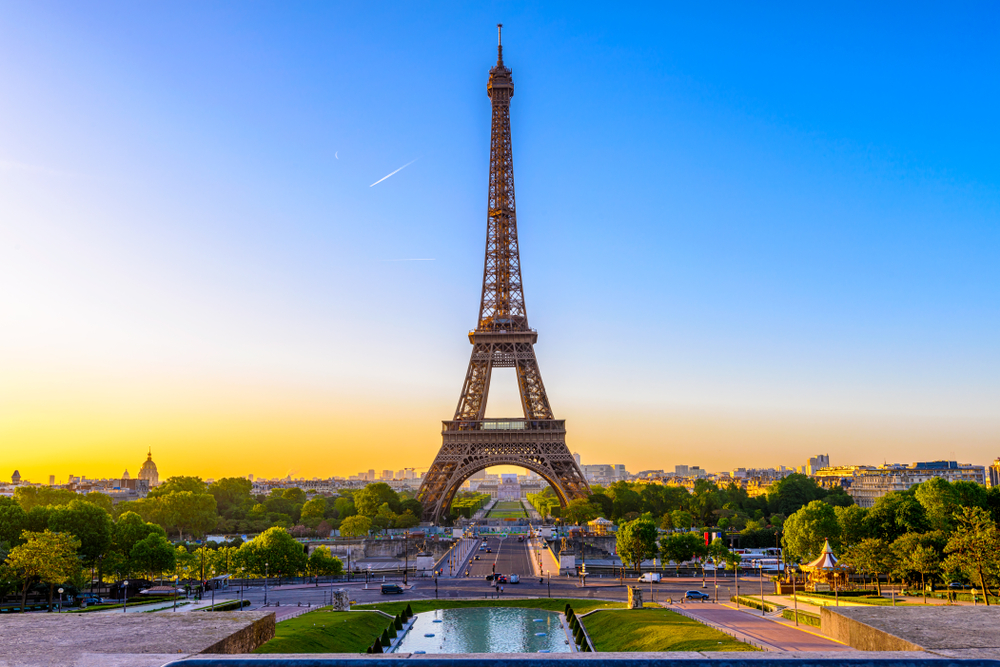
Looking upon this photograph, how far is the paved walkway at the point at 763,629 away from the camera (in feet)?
99.6

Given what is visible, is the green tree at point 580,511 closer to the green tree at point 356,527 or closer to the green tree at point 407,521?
the green tree at point 407,521

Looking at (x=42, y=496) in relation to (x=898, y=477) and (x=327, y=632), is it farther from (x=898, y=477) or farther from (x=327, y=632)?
(x=898, y=477)

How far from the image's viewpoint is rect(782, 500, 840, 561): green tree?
58.2 meters

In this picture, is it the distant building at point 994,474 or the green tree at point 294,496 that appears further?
the distant building at point 994,474

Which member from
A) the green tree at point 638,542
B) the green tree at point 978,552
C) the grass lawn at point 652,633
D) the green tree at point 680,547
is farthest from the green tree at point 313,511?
the green tree at point 978,552

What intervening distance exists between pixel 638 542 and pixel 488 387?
27.9m

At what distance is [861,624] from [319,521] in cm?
9820

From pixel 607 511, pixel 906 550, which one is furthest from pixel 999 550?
pixel 607 511

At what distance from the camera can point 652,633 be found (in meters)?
33.7

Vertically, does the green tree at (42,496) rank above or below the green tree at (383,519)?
above

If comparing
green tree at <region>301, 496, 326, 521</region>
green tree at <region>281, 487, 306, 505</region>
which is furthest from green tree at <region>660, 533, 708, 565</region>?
green tree at <region>281, 487, 306, 505</region>

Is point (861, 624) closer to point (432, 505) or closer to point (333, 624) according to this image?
point (333, 624)

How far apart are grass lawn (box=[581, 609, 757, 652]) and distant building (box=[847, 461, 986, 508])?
131816 millimetres

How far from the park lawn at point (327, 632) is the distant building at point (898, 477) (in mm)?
139156
